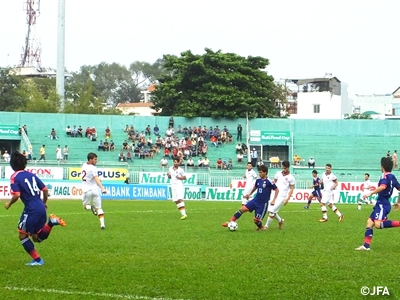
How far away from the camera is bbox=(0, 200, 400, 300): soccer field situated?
980 centimetres

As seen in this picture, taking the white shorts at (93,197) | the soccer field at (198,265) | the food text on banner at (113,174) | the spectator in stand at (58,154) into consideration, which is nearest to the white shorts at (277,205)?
the soccer field at (198,265)

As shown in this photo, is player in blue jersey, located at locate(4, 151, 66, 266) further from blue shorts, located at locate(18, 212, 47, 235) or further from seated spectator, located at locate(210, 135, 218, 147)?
seated spectator, located at locate(210, 135, 218, 147)

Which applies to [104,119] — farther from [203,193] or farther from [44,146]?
[203,193]

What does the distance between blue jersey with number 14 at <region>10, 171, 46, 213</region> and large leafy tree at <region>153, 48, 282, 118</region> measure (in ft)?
161

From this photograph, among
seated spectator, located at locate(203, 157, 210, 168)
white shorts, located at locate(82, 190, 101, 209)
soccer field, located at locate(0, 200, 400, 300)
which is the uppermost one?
seated spectator, located at locate(203, 157, 210, 168)

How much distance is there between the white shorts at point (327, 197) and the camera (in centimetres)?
2676

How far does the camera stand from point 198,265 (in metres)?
12.1

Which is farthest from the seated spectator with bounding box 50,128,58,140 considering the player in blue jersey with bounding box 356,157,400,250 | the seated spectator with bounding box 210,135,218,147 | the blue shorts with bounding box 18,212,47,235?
the blue shorts with bounding box 18,212,47,235

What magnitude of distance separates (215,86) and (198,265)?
5231 centimetres

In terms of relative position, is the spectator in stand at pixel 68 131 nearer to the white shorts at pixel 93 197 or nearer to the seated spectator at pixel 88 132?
the seated spectator at pixel 88 132

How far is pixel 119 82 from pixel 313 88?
5667 cm

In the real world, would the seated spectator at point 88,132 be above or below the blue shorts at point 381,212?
above

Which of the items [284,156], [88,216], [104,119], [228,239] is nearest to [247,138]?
[284,156]

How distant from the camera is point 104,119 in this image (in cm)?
5816
